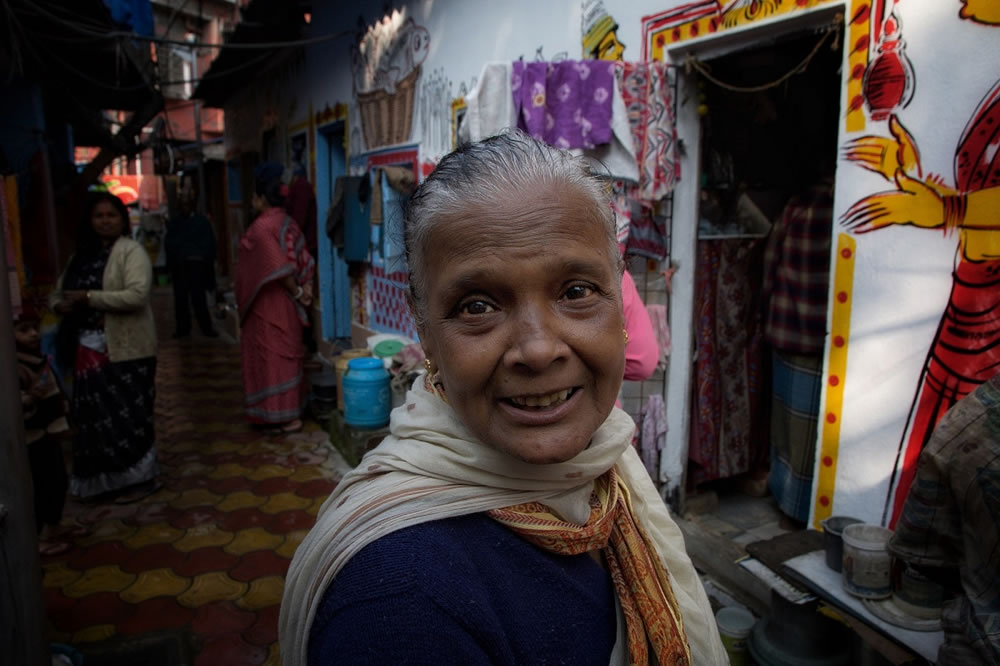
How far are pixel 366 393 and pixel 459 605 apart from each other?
161 inches

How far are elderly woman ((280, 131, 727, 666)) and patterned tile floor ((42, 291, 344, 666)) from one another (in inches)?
89.3

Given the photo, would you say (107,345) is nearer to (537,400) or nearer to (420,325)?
(420,325)

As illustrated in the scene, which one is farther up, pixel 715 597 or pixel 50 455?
pixel 50 455

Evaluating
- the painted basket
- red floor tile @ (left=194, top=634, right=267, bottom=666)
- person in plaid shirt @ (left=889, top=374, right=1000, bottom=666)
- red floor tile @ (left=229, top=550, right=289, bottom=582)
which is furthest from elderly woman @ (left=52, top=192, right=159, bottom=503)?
person in plaid shirt @ (left=889, top=374, right=1000, bottom=666)

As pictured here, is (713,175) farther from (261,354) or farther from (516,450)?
(261,354)

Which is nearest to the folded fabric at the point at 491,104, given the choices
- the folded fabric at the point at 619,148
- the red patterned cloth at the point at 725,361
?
the folded fabric at the point at 619,148

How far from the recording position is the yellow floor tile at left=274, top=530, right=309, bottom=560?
142 inches

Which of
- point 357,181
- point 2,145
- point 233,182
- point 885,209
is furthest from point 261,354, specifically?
point 233,182

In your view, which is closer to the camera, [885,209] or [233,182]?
[885,209]

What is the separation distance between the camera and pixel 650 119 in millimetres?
3221

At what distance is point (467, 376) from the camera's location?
955 millimetres

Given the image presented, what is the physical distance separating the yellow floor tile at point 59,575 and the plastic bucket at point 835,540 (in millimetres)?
3598

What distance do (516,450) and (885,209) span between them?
2.16 meters

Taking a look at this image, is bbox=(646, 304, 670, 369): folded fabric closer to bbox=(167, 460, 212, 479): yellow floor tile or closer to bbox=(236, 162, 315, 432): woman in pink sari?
bbox=(236, 162, 315, 432): woman in pink sari
